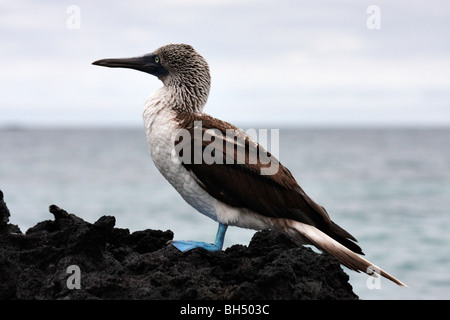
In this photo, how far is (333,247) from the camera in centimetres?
584

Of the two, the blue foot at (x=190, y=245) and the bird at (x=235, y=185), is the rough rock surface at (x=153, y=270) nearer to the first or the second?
the blue foot at (x=190, y=245)

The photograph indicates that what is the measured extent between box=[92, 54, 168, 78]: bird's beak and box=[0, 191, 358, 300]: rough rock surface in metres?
1.90

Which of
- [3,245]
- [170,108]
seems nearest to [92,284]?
[3,245]

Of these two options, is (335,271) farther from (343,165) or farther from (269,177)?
(343,165)

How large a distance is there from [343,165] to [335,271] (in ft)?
177

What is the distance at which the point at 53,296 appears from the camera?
5074mm

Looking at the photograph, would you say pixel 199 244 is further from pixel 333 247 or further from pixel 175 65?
pixel 175 65

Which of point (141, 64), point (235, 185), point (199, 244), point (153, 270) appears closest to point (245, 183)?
point (235, 185)

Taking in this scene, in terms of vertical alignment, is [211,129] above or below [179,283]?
above

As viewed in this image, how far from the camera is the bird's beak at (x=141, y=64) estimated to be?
22.4 ft

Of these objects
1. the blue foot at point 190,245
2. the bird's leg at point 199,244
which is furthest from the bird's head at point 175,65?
the blue foot at point 190,245

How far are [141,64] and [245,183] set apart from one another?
6.17 ft

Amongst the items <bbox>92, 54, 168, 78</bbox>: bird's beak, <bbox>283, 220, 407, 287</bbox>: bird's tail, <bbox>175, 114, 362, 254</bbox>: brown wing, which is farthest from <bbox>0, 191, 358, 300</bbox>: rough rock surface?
<bbox>92, 54, 168, 78</bbox>: bird's beak

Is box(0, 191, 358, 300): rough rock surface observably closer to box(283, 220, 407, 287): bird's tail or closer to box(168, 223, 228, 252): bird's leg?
box(168, 223, 228, 252): bird's leg
